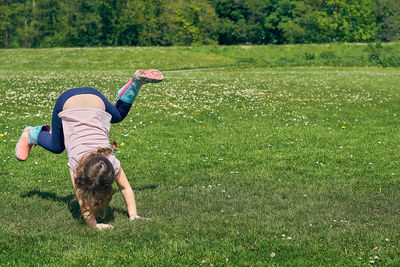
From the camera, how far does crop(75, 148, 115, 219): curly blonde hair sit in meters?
5.21

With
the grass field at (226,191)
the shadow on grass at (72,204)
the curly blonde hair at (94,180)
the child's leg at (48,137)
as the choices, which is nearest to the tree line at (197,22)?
the grass field at (226,191)

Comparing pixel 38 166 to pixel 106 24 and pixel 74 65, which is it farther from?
pixel 106 24

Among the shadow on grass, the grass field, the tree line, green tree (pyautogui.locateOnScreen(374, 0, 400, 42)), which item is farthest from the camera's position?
green tree (pyautogui.locateOnScreen(374, 0, 400, 42))

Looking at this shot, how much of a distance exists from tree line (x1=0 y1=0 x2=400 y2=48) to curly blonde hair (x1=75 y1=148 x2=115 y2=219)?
72144mm

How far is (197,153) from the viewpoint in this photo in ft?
32.7

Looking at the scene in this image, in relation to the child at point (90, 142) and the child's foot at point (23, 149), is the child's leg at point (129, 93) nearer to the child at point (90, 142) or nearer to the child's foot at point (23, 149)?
the child at point (90, 142)

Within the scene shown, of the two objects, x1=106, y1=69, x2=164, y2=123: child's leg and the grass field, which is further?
x1=106, y1=69, x2=164, y2=123: child's leg

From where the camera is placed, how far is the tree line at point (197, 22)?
260 feet

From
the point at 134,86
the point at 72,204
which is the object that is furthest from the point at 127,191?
the point at 134,86

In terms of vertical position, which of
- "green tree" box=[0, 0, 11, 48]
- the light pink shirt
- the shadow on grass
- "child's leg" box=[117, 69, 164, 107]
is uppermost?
"child's leg" box=[117, 69, 164, 107]

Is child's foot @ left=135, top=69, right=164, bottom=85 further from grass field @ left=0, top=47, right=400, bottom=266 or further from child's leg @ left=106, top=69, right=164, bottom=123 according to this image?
grass field @ left=0, top=47, right=400, bottom=266

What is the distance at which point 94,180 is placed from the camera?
5.21 metres

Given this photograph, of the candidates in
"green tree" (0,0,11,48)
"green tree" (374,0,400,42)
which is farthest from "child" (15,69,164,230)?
"green tree" (0,0,11,48)

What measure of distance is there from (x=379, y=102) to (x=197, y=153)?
10621 mm
